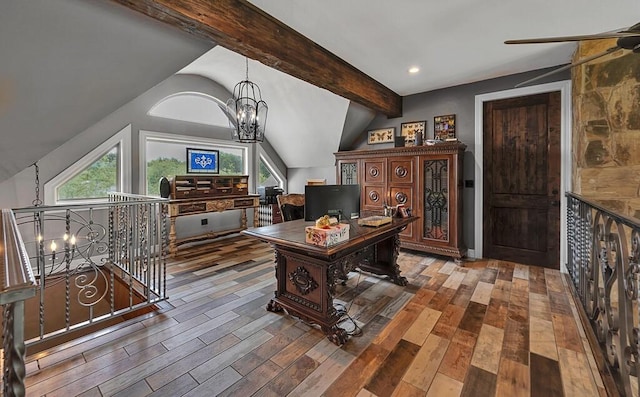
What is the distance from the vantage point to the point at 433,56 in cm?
314

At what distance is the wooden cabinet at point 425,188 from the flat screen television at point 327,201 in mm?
972

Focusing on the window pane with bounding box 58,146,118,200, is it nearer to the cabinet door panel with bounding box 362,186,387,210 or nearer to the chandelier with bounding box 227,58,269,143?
the chandelier with bounding box 227,58,269,143

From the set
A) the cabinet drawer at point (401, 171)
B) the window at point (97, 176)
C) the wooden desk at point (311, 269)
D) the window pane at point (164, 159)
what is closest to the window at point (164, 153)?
the window pane at point (164, 159)

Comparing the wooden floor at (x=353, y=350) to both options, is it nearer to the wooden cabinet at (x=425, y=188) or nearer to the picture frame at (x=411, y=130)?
the wooden cabinet at (x=425, y=188)

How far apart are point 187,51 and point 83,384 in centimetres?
256

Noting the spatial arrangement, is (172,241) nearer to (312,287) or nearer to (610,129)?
(312,287)

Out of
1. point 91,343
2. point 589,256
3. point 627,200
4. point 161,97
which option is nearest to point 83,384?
point 91,343

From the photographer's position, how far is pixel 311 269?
2.21 m

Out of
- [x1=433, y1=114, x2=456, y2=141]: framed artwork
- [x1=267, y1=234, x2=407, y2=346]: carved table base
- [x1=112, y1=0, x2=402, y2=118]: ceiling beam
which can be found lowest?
[x1=267, y1=234, x2=407, y2=346]: carved table base

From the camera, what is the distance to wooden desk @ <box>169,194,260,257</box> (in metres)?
4.26

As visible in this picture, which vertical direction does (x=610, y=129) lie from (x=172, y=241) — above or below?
above

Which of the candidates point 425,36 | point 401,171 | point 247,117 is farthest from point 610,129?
point 247,117

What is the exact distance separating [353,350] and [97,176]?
170 inches

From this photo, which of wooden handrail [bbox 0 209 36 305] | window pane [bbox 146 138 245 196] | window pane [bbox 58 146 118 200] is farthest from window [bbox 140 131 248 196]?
wooden handrail [bbox 0 209 36 305]
